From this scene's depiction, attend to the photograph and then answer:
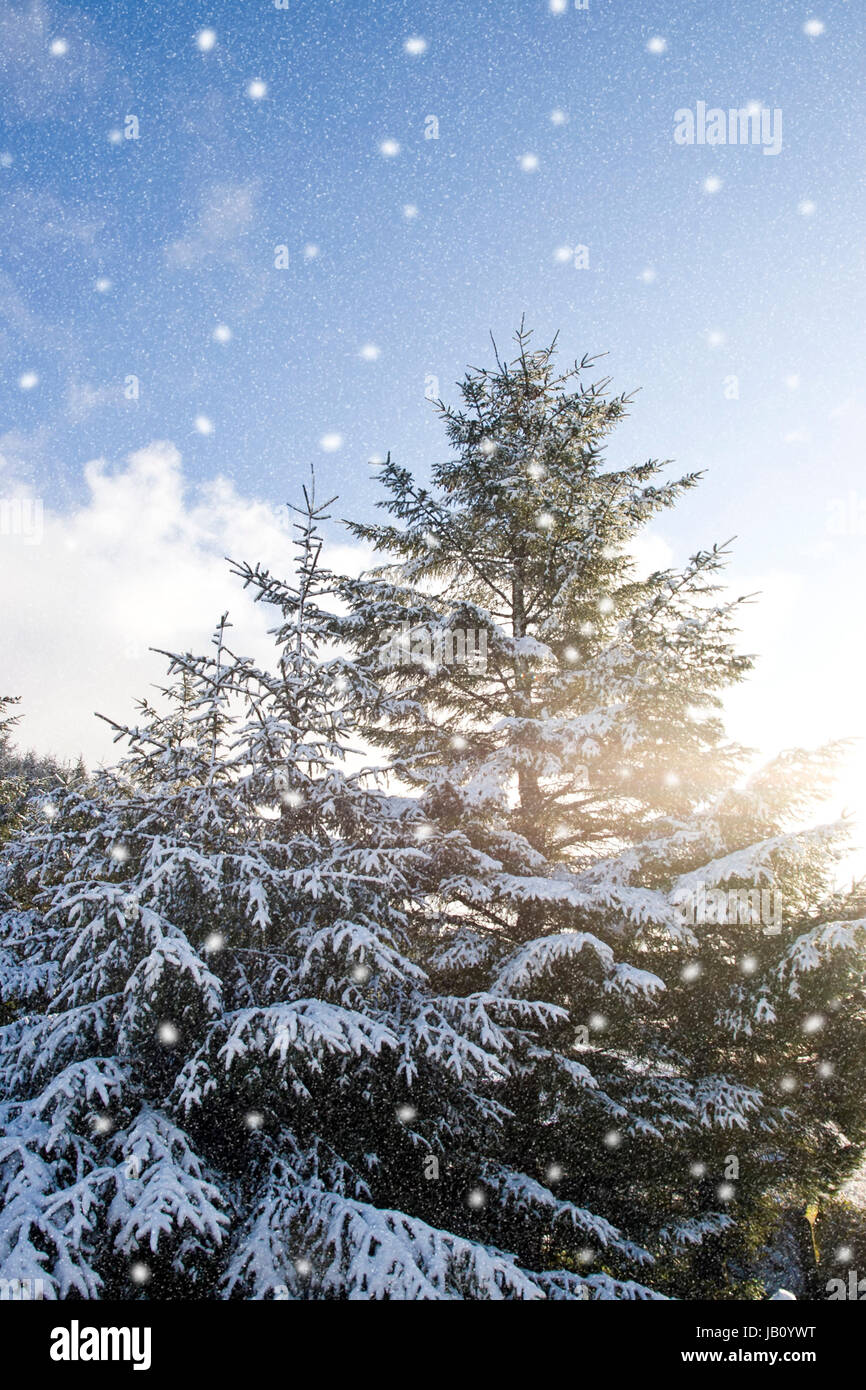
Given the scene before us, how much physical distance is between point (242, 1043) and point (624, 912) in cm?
433

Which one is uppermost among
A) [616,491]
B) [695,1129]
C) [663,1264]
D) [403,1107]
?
[616,491]

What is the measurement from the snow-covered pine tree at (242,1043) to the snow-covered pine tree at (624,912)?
546 mm

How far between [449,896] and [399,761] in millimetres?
2019

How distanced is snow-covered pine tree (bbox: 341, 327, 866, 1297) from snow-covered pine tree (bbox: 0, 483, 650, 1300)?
55 centimetres

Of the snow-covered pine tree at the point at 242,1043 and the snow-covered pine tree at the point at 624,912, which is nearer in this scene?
the snow-covered pine tree at the point at 242,1043

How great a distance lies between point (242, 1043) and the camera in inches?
183

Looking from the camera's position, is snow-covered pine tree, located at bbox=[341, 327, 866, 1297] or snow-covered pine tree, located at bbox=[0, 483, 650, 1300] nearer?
snow-covered pine tree, located at bbox=[0, 483, 650, 1300]

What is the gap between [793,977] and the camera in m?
6.21

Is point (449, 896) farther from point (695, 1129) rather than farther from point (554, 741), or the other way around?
point (695, 1129)

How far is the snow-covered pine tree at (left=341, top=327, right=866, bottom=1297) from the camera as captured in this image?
6.50 metres

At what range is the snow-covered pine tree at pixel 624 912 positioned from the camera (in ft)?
21.3

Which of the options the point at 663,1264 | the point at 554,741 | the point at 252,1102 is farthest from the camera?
the point at 554,741

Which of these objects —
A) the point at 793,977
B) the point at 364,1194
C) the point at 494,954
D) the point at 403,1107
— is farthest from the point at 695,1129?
the point at 364,1194

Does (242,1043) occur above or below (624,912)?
below
